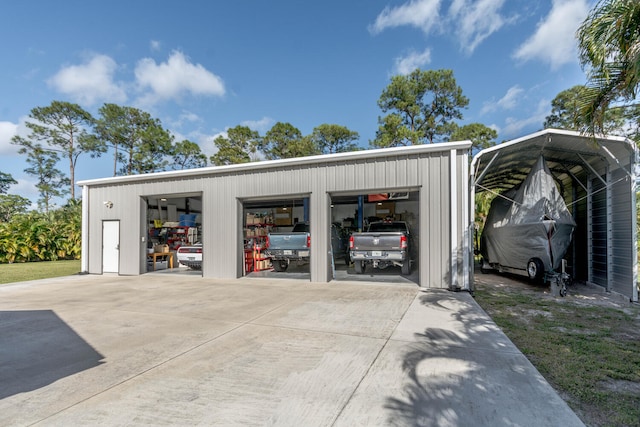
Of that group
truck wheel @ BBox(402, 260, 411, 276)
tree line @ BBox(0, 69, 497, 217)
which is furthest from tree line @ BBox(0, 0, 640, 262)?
truck wheel @ BBox(402, 260, 411, 276)

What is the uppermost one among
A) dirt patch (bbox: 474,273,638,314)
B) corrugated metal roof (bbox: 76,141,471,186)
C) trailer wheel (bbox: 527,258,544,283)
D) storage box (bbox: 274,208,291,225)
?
corrugated metal roof (bbox: 76,141,471,186)

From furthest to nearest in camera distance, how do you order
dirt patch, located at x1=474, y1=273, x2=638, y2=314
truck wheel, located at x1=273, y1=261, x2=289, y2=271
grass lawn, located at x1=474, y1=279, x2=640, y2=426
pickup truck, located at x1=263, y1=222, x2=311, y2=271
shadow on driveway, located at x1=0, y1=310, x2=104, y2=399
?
1. truck wheel, located at x1=273, y1=261, x2=289, y2=271
2. pickup truck, located at x1=263, y1=222, x2=311, y2=271
3. dirt patch, located at x1=474, y1=273, x2=638, y2=314
4. shadow on driveway, located at x1=0, y1=310, x2=104, y2=399
5. grass lawn, located at x1=474, y1=279, x2=640, y2=426

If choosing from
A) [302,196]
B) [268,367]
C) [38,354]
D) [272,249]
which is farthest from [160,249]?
[268,367]

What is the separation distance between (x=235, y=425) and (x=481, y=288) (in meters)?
7.87

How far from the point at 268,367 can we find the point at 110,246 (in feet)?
37.2

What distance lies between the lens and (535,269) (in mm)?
8102

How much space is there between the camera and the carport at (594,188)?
22.6 ft

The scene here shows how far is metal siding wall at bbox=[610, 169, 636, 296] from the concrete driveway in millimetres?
4106

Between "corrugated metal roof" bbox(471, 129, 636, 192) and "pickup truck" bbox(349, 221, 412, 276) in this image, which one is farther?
"pickup truck" bbox(349, 221, 412, 276)

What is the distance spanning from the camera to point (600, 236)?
8.27m

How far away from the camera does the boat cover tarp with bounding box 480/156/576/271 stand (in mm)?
7715

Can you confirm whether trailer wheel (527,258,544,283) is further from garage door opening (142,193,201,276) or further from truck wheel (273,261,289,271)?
garage door opening (142,193,201,276)

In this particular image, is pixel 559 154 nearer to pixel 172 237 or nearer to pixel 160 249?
pixel 160 249

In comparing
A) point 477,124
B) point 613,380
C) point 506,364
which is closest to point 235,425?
point 506,364
